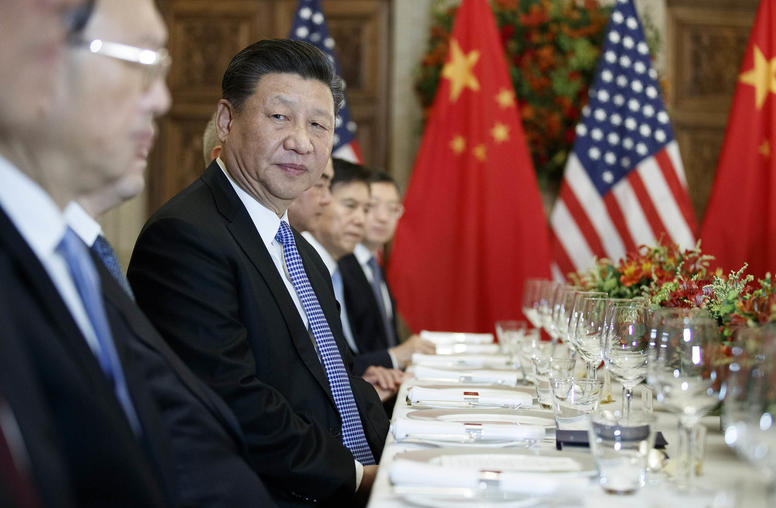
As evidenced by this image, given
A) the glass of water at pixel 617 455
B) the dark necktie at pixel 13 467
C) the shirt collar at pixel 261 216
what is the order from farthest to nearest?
the shirt collar at pixel 261 216
the glass of water at pixel 617 455
the dark necktie at pixel 13 467

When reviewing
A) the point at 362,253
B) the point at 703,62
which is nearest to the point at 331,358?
the point at 362,253

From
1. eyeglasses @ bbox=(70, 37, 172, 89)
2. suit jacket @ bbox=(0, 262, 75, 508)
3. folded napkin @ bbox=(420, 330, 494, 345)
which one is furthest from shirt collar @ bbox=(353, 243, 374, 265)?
suit jacket @ bbox=(0, 262, 75, 508)

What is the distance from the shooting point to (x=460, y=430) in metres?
1.62

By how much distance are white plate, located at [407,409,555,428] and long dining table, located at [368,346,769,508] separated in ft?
0.30

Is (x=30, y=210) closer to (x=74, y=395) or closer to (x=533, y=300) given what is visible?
(x=74, y=395)

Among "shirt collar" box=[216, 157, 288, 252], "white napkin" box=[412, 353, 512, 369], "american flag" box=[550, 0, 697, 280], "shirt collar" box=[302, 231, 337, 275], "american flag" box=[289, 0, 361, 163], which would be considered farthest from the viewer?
"american flag" box=[289, 0, 361, 163]

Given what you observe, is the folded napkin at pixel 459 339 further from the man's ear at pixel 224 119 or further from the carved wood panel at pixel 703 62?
the carved wood panel at pixel 703 62

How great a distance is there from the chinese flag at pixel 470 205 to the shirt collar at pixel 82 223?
10.8 ft

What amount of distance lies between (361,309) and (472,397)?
179 cm

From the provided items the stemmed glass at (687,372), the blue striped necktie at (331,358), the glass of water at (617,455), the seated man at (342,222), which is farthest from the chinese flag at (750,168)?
the glass of water at (617,455)

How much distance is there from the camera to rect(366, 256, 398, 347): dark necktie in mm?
4055

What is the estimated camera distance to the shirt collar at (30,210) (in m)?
1.10

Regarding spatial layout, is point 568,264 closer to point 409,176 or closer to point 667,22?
point 409,176

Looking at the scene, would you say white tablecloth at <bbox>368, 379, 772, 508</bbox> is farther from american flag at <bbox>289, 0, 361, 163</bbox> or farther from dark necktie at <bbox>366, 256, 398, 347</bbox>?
american flag at <bbox>289, 0, 361, 163</bbox>
